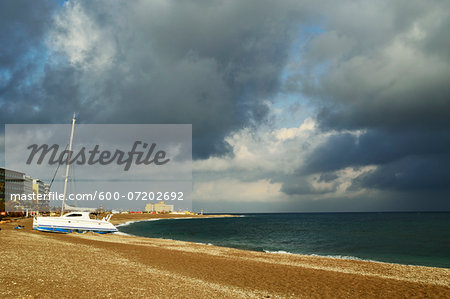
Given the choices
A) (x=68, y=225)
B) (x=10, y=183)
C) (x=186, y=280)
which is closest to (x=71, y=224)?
(x=68, y=225)

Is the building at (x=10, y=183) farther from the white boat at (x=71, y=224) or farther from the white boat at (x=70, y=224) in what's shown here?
the white boat at (x=71, y=224)

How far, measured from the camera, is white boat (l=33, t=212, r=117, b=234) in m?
40.9

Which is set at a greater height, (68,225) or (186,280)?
(186,280)

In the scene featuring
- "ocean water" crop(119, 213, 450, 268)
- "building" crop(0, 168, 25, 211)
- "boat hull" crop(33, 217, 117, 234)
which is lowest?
"ocean water" crop(119, 213, 450, 268)

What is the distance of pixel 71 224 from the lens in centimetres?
4253

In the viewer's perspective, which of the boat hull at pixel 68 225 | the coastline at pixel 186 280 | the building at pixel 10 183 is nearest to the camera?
the coastline at pixel 186 280

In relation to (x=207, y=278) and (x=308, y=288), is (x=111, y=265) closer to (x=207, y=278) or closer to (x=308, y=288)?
(x=207, y=278)

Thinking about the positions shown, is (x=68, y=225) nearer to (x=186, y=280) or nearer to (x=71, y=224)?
(x=71, y=224)

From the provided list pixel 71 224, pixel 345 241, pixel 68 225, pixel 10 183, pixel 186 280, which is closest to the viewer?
pixel 186 280

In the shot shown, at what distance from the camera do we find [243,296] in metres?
13.0

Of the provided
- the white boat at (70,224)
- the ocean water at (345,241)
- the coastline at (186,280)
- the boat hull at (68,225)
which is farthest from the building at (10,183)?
the coastline at (186,280)

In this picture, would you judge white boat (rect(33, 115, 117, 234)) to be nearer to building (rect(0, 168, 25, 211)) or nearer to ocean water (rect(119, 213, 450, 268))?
ocean water (rect(119, 213, 450, 268))

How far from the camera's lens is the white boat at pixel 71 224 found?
134 feet

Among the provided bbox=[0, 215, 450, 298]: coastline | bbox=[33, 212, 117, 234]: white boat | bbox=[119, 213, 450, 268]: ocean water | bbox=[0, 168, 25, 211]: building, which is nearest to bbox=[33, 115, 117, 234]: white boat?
bbox=[33, 212, 117, 234]: white boat
